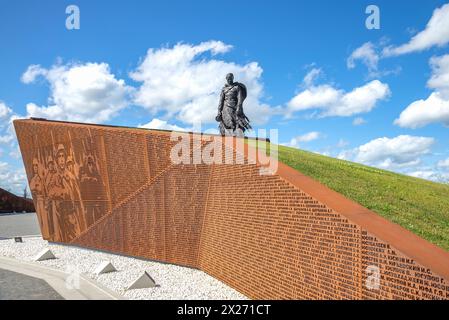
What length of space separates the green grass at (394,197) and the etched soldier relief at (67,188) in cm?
776

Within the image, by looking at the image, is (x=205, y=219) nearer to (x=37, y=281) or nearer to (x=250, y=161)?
(x=250, y=161)

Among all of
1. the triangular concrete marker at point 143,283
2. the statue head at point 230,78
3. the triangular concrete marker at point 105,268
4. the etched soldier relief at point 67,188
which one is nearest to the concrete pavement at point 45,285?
the triangular concrete marker at point 105,268

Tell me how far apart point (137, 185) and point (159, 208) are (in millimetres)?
1442

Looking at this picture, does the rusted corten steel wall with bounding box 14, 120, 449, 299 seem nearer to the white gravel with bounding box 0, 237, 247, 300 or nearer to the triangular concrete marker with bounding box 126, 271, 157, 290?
the white gravel with bounding box 0, 237, 247, 300

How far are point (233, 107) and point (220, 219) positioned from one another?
7088 mm

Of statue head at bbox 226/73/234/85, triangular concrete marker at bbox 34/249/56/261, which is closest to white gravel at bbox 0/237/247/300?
triangular concrete marker at bbox 34/249/56/261

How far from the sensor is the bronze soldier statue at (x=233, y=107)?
17.6 metres

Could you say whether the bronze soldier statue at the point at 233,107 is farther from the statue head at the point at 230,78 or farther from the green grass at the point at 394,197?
the green grass at the point at 394,197

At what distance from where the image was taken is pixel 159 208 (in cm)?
1395

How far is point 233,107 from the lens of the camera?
696 inches

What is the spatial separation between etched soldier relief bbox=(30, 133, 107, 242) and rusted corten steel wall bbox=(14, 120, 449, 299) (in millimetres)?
46

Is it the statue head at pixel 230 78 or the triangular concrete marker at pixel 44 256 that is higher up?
the statue head at pixel 230 78
